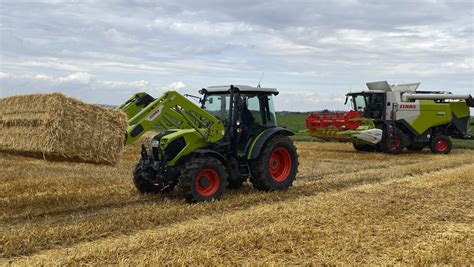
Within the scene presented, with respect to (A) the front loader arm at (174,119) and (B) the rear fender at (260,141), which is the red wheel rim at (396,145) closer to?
(B) the rear fender at (260,141)

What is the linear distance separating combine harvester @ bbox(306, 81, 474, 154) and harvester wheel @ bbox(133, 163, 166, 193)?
10.0 metres

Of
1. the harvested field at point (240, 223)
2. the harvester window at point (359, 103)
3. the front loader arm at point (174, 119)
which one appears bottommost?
the harvested field at point (240, 223)

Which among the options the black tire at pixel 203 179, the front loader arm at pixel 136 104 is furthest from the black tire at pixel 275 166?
the front loader arm at pixel 136 104

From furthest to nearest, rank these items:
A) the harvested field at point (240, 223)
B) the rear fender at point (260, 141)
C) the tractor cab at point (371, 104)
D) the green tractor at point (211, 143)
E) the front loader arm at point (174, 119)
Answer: the tractor cab at point (371, 104)
the rear fender at point (260, 141)
the green tractor at point (211, 143)
the front loader arm at point (174, 119)
the harvested field at point (240, 223)

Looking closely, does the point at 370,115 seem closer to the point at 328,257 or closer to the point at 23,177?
the point at 23,177

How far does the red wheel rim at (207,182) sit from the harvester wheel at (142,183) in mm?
820

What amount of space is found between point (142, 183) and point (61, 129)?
2.39 meters

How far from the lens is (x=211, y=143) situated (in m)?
8.82

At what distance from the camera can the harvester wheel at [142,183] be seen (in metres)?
8.73

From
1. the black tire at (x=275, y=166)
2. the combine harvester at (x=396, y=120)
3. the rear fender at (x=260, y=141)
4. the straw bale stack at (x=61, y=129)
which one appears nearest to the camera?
the straw bale stack at (x=61, y=129)

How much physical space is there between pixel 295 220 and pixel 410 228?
1.52 m

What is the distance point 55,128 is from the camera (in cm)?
676

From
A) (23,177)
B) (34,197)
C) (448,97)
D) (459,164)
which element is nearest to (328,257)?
(34,197)

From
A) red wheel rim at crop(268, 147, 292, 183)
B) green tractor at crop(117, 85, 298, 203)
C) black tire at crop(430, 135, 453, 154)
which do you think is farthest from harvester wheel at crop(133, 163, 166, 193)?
black tire at crop(430, 135, 453, 154)
